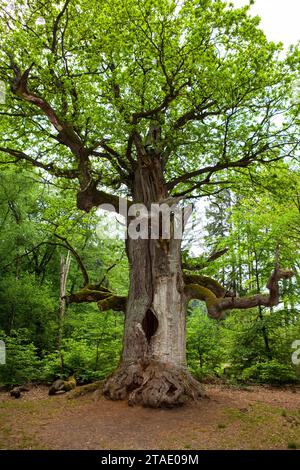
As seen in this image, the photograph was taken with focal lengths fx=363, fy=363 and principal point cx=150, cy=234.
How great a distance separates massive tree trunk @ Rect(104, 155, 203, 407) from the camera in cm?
693

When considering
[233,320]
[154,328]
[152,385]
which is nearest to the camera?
[152,385]

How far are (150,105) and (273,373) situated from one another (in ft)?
27.9

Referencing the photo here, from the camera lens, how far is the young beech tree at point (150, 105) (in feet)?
23.6

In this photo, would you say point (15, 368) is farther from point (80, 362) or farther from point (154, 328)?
point (154, 328)

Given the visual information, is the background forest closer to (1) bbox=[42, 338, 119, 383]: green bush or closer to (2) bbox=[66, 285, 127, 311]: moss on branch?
(1) bbox=[42, 338, 119, 383]: green bush

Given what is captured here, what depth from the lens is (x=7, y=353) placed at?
11.0 meters

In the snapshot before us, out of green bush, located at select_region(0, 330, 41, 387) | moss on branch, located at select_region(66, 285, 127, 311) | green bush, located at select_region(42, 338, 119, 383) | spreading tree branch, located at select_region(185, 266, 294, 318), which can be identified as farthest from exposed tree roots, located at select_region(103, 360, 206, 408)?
green bush, located at select_region(0, 330, 41, 387)

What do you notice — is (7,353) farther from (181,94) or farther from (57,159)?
(181,94)

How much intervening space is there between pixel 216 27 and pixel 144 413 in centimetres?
752

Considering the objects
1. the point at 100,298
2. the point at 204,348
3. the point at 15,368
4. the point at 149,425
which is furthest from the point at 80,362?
the point at 149,425

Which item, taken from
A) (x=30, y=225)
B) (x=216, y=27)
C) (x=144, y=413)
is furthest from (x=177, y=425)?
(x=30, y=225)

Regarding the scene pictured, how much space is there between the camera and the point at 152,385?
6836 mm

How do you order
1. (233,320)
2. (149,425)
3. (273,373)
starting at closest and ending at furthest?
(149,425) → (273,373) → (233,320)

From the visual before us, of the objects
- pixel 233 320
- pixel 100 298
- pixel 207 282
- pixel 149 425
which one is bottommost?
pixel 149 425
